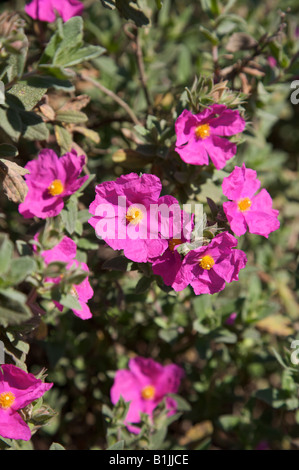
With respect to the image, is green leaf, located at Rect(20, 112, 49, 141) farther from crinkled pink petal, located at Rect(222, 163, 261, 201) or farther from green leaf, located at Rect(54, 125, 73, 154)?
crinkled pink petal, located at Rect(222, 163, 261, 201)

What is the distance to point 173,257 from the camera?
1.72 m

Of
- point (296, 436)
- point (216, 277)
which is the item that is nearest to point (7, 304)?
point (216, 277)

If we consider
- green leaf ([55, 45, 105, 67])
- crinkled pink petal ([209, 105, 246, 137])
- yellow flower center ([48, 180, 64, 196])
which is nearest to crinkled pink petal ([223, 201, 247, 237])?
crinkled pink petal ([209, 105, 246, 137])

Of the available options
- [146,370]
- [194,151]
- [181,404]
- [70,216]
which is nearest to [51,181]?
[70,216]

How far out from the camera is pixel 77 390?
2879 millimetres

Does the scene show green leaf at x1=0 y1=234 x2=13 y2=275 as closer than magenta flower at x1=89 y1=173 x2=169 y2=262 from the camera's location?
Yes

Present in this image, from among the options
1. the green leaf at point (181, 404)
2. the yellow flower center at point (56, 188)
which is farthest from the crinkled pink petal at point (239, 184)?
the green leaf at point (181, 404)

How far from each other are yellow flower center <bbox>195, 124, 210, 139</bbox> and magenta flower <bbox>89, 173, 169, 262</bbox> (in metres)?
0.32

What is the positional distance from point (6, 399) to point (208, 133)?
1260mm

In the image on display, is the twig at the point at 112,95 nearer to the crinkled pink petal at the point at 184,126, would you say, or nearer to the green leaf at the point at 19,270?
the crinkled pink petal at the point at 184,126

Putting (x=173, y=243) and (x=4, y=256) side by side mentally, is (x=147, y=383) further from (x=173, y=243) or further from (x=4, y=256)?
(x=4, y=256)

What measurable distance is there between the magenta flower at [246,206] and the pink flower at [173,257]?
15 cm

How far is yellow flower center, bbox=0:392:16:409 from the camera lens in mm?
1727

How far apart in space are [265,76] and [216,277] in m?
1.15
